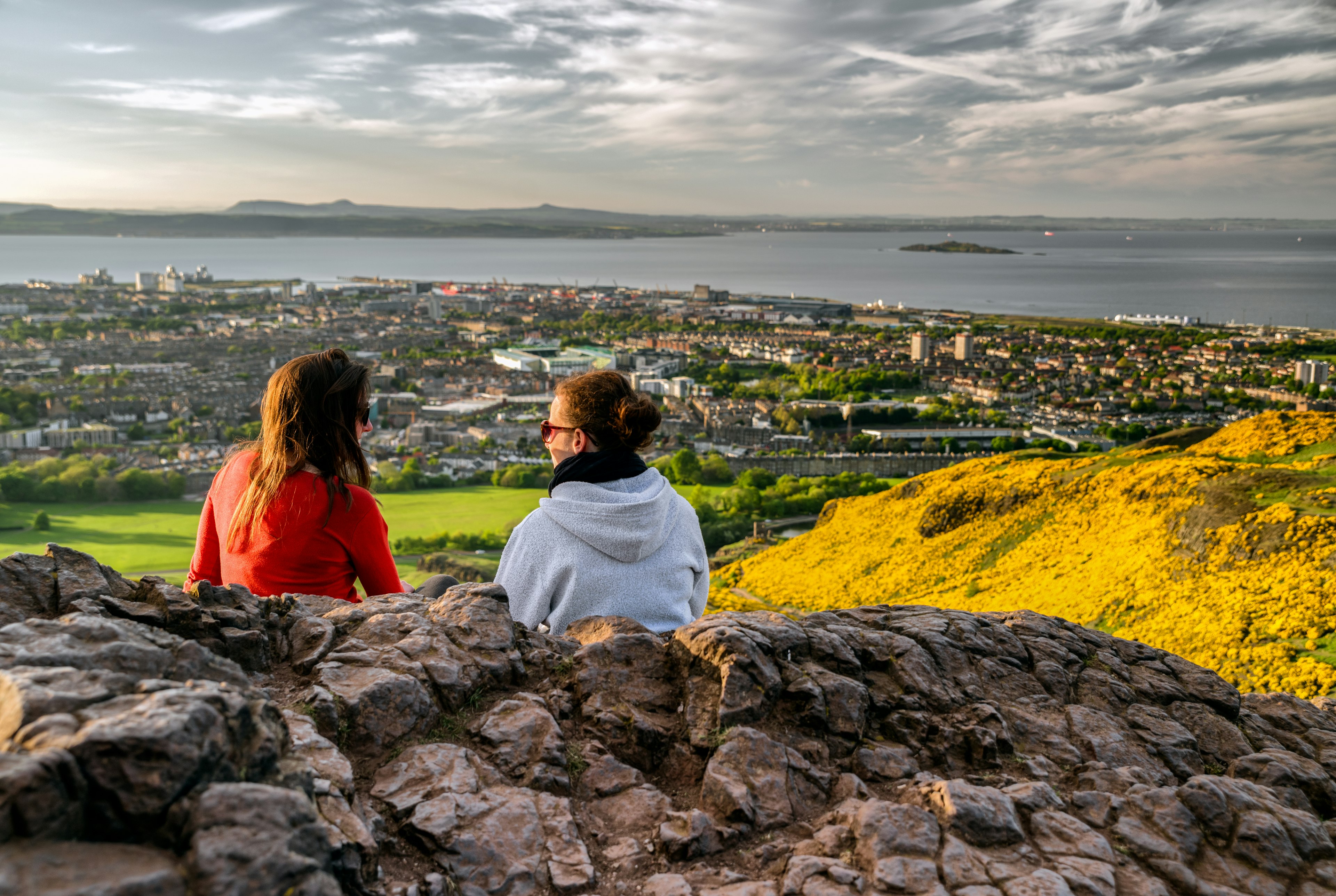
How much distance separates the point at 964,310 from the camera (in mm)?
80938

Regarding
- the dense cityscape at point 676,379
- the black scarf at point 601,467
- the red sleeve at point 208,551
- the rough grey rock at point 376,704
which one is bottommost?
the dense cityscape at point 676,379

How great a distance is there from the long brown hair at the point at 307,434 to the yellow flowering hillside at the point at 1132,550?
A: 4850mm

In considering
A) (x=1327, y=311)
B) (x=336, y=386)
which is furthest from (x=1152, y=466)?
(x=1327, y=311)

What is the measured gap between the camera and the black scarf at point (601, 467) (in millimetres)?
2402

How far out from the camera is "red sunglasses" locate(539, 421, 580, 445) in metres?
2.48

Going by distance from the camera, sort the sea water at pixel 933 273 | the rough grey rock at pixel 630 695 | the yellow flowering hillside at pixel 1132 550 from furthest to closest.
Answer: the sea water at pixel 933 273 → the yellow flowering hillside at pixel 1132 550 → the rough grey rock at pixel 630 695

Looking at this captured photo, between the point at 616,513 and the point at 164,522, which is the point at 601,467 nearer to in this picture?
the point at 616,513

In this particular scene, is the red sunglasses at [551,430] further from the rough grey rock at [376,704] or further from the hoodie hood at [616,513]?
the rough grey rock at [376,704]

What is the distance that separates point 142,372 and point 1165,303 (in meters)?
79.6

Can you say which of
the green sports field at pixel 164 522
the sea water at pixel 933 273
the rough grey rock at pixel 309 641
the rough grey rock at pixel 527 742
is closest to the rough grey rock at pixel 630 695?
the rough grey rock at pixel 527 742

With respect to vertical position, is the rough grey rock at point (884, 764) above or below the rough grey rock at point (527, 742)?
below

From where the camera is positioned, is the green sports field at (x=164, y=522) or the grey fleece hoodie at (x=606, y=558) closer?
the grey fleece hoodie at (x=606, y=558)

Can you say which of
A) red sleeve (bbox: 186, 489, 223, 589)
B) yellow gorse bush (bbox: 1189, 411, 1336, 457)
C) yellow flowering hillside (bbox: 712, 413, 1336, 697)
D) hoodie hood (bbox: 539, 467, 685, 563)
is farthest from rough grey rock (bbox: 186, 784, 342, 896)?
yellow gorse bush (bbox: 1189, 411, 1336, 457)

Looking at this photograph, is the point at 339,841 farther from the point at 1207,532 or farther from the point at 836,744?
the point at 1207,532
